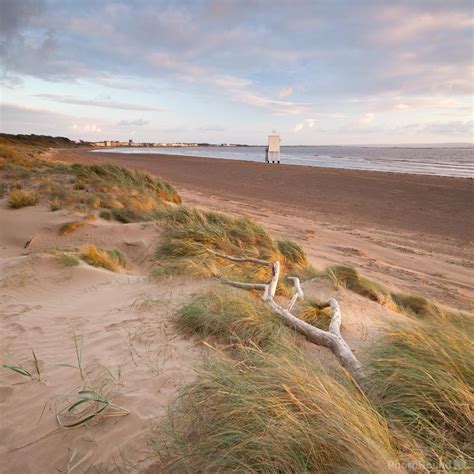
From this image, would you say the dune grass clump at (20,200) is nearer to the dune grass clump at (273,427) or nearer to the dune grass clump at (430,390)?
the dune grass clump at (273,427)

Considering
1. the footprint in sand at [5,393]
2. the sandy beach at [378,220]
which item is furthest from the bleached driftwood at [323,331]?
the sandy beach at [378,220]

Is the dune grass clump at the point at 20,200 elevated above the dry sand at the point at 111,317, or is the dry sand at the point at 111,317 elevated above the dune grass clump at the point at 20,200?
the dune grass clump at the point at 20,200

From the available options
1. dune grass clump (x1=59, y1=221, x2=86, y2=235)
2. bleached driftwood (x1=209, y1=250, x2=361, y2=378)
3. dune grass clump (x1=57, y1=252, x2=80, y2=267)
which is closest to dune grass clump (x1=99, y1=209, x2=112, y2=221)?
dune grass clump (x1=59, y1=221, x2=86, y2=235)

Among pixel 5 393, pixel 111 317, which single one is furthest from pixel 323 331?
pixel 5 393

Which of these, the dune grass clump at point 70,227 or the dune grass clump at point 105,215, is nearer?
the dune grass clump at point 70,227

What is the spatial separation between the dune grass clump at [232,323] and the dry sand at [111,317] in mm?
185

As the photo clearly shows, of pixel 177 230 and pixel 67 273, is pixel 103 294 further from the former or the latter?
pixel 177 230

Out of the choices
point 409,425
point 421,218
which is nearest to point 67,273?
point 409,425

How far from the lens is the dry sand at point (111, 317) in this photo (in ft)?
6.79

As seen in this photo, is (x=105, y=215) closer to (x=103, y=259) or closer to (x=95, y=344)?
(x=103, y=259)

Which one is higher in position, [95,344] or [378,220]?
[95,344]

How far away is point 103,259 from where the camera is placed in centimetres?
588

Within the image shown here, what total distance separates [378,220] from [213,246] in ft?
22.8

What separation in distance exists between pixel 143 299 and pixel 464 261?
6.69 metres
